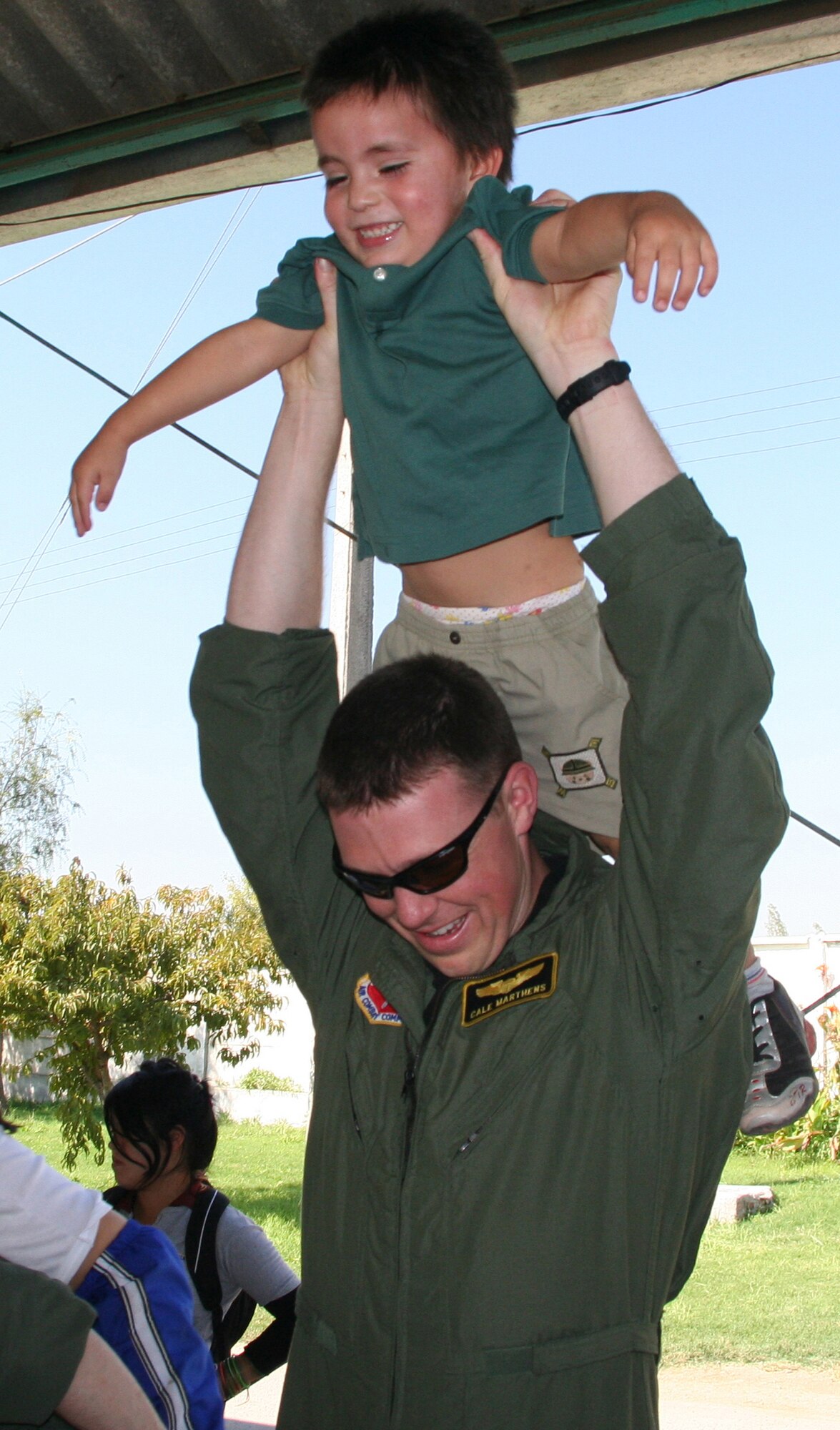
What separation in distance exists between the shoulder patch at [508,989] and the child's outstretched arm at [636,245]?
32.2 inches

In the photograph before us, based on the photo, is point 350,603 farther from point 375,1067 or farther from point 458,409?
point 375,1067

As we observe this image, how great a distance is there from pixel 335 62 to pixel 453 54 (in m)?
0.19

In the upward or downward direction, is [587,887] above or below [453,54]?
below

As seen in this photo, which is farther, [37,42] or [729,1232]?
[729,1232]

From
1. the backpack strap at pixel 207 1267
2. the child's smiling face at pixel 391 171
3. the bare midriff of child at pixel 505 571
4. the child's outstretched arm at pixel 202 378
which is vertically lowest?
the backpack strap at pixel 207 1267

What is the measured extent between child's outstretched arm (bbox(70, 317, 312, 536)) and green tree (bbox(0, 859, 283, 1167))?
8.71m

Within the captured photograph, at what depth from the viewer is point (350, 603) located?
5.65 m

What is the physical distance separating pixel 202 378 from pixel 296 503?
0.29m

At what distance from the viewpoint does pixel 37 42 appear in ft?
10.5

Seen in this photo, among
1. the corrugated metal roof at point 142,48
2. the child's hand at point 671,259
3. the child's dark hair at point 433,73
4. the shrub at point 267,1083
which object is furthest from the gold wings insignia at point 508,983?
the shrub at point 267,1083

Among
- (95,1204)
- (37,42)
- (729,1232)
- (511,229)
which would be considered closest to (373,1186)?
(95,1204)

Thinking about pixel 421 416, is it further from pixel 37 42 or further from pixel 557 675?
pixel 37 42

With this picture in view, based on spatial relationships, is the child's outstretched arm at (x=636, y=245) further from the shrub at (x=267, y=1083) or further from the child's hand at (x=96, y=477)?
the shrub at (x=267, y=1083)

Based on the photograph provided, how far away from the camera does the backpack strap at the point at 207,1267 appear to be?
3.38m
